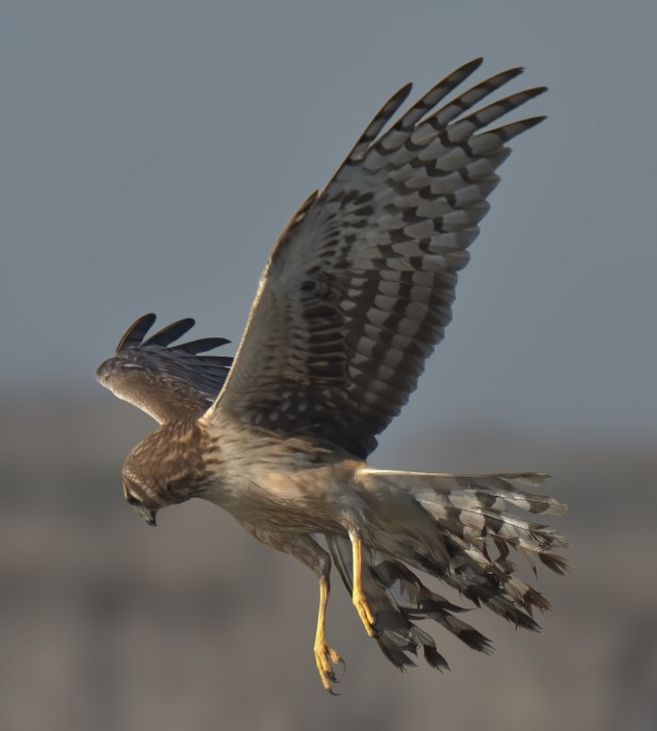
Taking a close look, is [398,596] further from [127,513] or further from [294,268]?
[127,513]

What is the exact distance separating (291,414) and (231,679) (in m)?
22.3

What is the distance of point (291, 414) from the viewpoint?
495 inches

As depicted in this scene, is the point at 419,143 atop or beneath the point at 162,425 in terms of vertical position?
atop

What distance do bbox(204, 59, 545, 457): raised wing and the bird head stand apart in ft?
0.70

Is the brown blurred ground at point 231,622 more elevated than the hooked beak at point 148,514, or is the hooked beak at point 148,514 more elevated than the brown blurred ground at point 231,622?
the hooked beak at point 148,514

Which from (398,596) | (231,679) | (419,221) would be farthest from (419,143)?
(231,679)

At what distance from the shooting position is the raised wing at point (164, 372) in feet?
45.4

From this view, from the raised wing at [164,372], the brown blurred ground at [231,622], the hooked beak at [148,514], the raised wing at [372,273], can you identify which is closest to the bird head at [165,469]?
the hooked beak at [148,514]

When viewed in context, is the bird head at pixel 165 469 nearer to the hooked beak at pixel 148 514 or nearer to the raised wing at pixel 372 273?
the hooked beak at pixel 148 514

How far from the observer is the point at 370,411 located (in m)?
12.7

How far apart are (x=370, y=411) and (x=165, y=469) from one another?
109 centimetres

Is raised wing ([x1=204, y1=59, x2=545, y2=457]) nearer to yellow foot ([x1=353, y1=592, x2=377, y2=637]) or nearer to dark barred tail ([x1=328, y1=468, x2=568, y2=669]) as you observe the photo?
dark barred tail ([x1=328, y1=468, x2=568, y2=669])

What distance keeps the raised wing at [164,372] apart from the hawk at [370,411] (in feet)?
1.67

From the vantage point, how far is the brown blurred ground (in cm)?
3055
